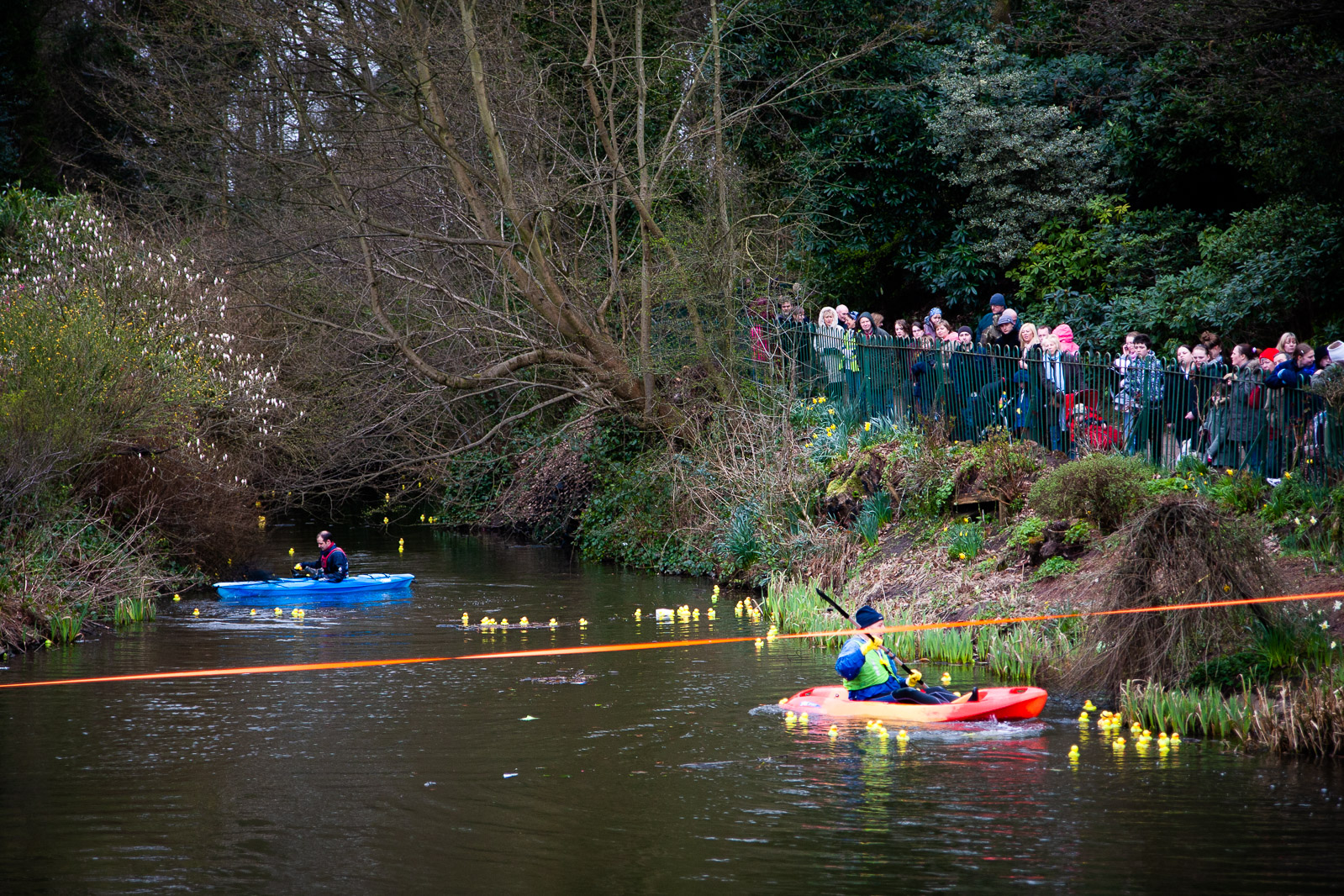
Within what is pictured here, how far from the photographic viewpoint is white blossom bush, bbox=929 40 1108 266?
21750 mm

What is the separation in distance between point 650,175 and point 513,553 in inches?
296

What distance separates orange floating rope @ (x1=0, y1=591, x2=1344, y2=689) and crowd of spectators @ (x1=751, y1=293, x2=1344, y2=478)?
9.15 feet

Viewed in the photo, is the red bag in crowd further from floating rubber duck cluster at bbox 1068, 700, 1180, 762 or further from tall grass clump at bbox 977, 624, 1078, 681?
floating rubber duck cluster at bbox 1068, 700, 1180, 762

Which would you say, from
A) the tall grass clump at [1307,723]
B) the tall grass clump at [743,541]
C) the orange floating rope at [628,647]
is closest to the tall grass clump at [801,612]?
the orange floating rope at [628,647]

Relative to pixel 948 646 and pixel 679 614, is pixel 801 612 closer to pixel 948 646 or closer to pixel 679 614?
pixel 679 614

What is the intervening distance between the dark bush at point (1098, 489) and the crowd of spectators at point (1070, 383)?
42.2 inches

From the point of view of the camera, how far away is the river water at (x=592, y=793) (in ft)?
23.2

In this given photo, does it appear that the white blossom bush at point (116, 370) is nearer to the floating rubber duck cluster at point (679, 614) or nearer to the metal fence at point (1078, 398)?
the floating rubber duck cluster at point (679, 614)

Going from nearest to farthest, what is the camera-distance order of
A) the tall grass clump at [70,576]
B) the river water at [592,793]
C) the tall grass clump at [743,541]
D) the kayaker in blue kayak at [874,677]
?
the river water at [592,793]
the kayaker in blue kayak at [874,677]
the tall grass clump at [70,576]
the tall grass clump at [743,541]

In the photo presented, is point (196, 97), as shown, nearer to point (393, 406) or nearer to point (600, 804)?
point (393, 406)

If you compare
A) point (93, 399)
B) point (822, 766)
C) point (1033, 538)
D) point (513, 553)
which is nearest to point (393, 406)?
point (513, 553)

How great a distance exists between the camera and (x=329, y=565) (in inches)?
739

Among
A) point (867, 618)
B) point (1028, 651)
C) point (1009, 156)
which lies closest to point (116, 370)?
point (867, 618)

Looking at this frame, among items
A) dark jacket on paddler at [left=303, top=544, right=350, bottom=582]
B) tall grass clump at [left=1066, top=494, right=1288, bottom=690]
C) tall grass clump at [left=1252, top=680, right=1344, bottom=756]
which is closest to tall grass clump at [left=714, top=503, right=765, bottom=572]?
dark jacket on paddler at [left=303, top=544, right=350, bottom=582]
